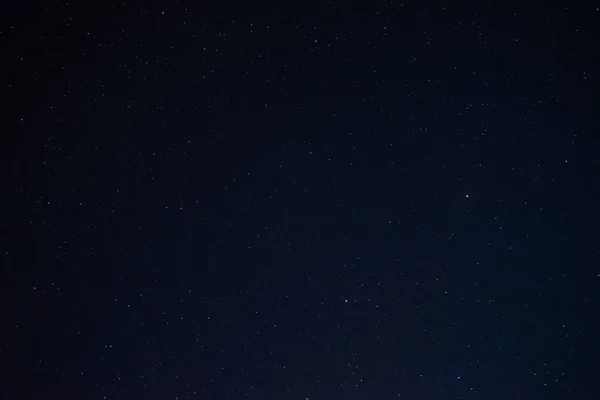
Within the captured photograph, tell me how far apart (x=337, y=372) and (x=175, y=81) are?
52 centimetres

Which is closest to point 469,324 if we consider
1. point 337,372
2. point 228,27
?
point 337,372

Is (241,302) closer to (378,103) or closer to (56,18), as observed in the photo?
(378,103)

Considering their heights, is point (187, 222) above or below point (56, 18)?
below

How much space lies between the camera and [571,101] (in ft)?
2.36

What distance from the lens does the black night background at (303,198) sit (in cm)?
73

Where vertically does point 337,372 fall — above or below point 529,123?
below

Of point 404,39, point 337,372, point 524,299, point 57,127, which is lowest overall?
point 337,372

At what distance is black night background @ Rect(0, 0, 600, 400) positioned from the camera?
728mm

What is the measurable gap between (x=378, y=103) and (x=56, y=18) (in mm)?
511

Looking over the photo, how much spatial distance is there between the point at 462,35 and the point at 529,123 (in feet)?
0.53

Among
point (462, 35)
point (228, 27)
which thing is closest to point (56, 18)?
point (228, 27)

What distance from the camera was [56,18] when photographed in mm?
767

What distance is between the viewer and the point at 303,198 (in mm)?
759

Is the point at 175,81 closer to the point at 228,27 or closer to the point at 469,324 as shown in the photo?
the point at 228,27
